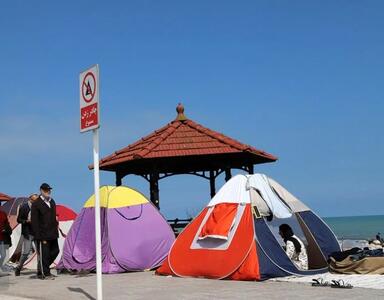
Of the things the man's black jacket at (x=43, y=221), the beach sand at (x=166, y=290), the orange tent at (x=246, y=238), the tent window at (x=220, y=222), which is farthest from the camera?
the man's black jacket at (x=43, y=221)

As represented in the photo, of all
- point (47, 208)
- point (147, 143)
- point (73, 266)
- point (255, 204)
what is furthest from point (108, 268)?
point (147, 143)

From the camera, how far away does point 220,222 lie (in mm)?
11289

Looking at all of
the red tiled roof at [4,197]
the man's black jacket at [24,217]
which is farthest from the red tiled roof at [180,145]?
the red tiled roof at [4,197]

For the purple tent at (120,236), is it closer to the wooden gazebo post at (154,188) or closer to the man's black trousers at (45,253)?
the man's black trousers at (45,253)

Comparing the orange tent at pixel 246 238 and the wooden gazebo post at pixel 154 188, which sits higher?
the wooden gazebo post at pixel 154 188

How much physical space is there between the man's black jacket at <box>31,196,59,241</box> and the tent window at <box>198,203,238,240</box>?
278 cm

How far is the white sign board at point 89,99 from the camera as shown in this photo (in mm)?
7906

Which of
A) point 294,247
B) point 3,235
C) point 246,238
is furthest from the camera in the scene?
point 3,235

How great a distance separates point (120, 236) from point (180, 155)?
3519 mm

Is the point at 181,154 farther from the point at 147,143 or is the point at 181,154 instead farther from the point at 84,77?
the point at 84,77

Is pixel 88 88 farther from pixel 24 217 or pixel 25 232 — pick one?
pixel 24 217

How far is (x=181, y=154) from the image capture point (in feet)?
51.9

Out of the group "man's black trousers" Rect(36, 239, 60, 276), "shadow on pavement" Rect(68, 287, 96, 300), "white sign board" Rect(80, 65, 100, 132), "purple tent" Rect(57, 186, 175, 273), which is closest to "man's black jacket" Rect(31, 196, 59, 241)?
"man's black trousers" Rect(36, 239, 60, 276)

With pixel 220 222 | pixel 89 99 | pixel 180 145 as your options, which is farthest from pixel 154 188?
pixel 89 99
